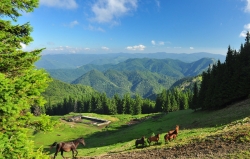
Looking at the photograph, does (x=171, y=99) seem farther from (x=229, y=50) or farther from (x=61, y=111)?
(x=61, y=111)

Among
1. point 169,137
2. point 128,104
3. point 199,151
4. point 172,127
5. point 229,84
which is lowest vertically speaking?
point 128,104

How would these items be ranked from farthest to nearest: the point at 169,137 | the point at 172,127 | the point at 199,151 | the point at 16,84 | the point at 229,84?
1. the point at 229,84
2. the point at 172,127
3. the point at 169,137
4. the point at 199,151
5. the point at 16,84

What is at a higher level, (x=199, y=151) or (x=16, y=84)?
(x=16, y=84)

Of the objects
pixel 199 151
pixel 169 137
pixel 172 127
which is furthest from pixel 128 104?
pixel 199 151

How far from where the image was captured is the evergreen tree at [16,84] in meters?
9.59

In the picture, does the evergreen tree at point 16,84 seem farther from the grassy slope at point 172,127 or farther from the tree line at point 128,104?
the tree line at point 128,104

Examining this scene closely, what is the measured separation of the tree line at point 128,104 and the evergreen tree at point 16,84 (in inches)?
4366

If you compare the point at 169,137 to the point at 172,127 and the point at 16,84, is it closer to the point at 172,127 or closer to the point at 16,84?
the point at 16,84

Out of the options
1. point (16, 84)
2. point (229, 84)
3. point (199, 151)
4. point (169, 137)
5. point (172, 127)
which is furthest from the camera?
point (229, 84)

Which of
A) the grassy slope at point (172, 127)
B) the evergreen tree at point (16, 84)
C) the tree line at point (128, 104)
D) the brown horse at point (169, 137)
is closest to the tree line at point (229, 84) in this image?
the grassy slope at point (172, 127)

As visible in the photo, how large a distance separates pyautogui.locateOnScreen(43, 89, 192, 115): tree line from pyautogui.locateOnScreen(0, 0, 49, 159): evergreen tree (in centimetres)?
11089

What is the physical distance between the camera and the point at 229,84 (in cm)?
5962

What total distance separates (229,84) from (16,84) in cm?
6146

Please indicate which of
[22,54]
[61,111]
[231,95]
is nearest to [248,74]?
[231,95]
